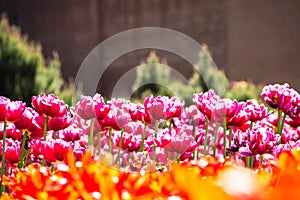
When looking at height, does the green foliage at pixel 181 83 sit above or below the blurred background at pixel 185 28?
below

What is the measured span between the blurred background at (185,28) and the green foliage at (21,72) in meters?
5.49

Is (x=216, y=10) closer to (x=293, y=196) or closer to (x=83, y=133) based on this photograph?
(x=83, y=133)

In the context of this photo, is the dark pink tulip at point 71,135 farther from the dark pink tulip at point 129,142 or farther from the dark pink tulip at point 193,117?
the dark pink tulip at point 193,117

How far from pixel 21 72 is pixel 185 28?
7.98 meters

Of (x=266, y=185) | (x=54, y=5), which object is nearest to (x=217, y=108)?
(x=266, y=185)

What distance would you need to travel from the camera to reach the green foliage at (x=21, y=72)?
604 cm

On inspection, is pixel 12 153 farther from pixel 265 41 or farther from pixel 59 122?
pixel 265 41

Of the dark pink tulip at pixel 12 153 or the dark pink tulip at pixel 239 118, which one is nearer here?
the dark pink tulip at pixel 12 153

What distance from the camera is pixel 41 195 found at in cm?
75

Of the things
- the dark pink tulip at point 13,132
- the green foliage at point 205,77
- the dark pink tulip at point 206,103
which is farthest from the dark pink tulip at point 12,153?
the green foliage at point 205,77

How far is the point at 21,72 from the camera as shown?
6.20 m

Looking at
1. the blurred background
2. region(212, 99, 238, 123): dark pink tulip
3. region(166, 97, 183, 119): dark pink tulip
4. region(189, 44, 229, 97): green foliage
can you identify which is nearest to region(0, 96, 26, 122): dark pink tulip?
region(166, 97, 183, 119): dark pink tulip

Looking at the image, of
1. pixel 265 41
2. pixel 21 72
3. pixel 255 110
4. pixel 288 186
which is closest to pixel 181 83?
pixel 21 72

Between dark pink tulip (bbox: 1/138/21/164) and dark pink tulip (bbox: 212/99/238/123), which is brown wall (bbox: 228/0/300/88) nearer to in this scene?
dark pink tulip (bbox: 212/99/238/123)
